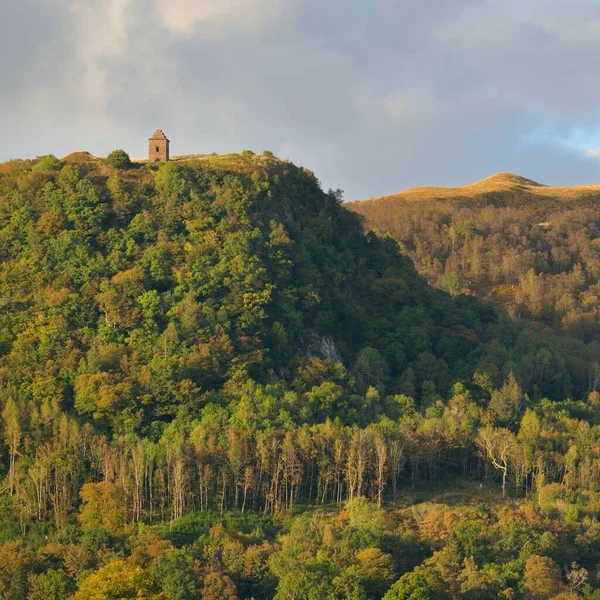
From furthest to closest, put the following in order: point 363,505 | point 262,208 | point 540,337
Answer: point 540,337 < point 262,208 < point 363,505

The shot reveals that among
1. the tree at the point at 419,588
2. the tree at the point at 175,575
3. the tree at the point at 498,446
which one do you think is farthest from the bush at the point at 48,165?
the tree at the point at 419,588

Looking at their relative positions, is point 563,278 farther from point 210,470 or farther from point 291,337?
point 210,470

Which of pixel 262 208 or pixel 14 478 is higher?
pixel 262 208

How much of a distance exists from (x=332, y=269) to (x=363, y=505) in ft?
96.5

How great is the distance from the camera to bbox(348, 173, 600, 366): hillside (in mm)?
150000

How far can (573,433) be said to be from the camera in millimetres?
91500

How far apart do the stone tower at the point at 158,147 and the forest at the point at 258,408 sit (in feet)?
6.36

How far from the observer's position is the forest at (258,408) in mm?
74750

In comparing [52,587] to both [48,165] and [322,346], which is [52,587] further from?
[48,165]

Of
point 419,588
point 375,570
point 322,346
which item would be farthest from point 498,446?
point 419,588

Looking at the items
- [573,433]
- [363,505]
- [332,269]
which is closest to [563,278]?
[332,269]

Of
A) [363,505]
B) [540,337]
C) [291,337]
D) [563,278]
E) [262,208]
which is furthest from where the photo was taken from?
[563,278]

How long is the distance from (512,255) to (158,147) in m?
69.1

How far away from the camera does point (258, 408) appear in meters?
89.4
